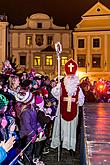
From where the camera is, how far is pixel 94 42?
185ft

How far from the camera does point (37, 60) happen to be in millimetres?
57500

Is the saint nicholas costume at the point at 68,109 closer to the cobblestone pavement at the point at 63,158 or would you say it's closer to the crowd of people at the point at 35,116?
the crowd of people at the point at 35,116

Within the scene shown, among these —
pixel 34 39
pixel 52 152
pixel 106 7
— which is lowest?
pixel 52 152

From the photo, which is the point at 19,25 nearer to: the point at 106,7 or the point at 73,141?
the point at 106,7

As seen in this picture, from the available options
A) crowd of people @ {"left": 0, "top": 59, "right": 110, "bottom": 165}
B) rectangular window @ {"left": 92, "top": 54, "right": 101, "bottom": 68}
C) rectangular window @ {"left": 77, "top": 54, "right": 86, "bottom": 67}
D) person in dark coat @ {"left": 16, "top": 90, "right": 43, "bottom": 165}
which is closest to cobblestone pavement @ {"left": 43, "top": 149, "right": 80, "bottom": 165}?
crowd of people @ {"left": 0, "top": 59, "right": 110, "bottom": 165}

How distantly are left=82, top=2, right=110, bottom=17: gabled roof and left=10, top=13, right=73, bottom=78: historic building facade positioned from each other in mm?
3148

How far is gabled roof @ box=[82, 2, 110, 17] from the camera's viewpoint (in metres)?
55.7

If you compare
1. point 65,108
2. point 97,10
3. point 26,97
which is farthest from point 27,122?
point 97,10

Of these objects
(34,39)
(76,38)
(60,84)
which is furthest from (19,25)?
(60,84)

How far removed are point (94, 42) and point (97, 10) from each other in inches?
149

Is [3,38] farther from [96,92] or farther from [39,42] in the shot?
[96,92]

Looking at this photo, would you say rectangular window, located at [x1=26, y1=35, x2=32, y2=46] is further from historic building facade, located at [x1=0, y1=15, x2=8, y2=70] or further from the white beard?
the white beard

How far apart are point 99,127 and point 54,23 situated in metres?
53.2

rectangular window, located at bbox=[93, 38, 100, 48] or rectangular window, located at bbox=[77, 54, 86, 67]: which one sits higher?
rectangular window, located at bbox=[93, 38, 100, 48]
